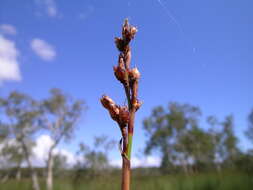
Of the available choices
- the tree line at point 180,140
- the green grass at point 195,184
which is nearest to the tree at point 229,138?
the tree line at point 180,140

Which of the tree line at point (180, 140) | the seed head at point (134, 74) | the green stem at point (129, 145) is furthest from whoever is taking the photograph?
the tree line at point (180, 140)

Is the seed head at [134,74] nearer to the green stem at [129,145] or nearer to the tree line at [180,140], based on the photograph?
the green stem at [129,145]

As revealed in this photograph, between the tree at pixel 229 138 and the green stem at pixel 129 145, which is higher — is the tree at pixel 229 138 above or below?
above

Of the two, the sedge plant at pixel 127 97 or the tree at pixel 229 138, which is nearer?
the sedge plant at pixel 127 97

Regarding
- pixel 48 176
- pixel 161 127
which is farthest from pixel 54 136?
pixel 161 127

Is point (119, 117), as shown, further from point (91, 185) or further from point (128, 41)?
point (91, 185)

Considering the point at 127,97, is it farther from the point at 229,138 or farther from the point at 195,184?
the point at 229,138

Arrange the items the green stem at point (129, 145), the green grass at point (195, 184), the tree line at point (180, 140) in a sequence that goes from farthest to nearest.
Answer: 1. the tree line at point (180, 140)
2. the green grass at point (195, 184)
3. the green stem at point (129, 145)

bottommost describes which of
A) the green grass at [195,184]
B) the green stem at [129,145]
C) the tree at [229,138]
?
the green grass at [195,184]
